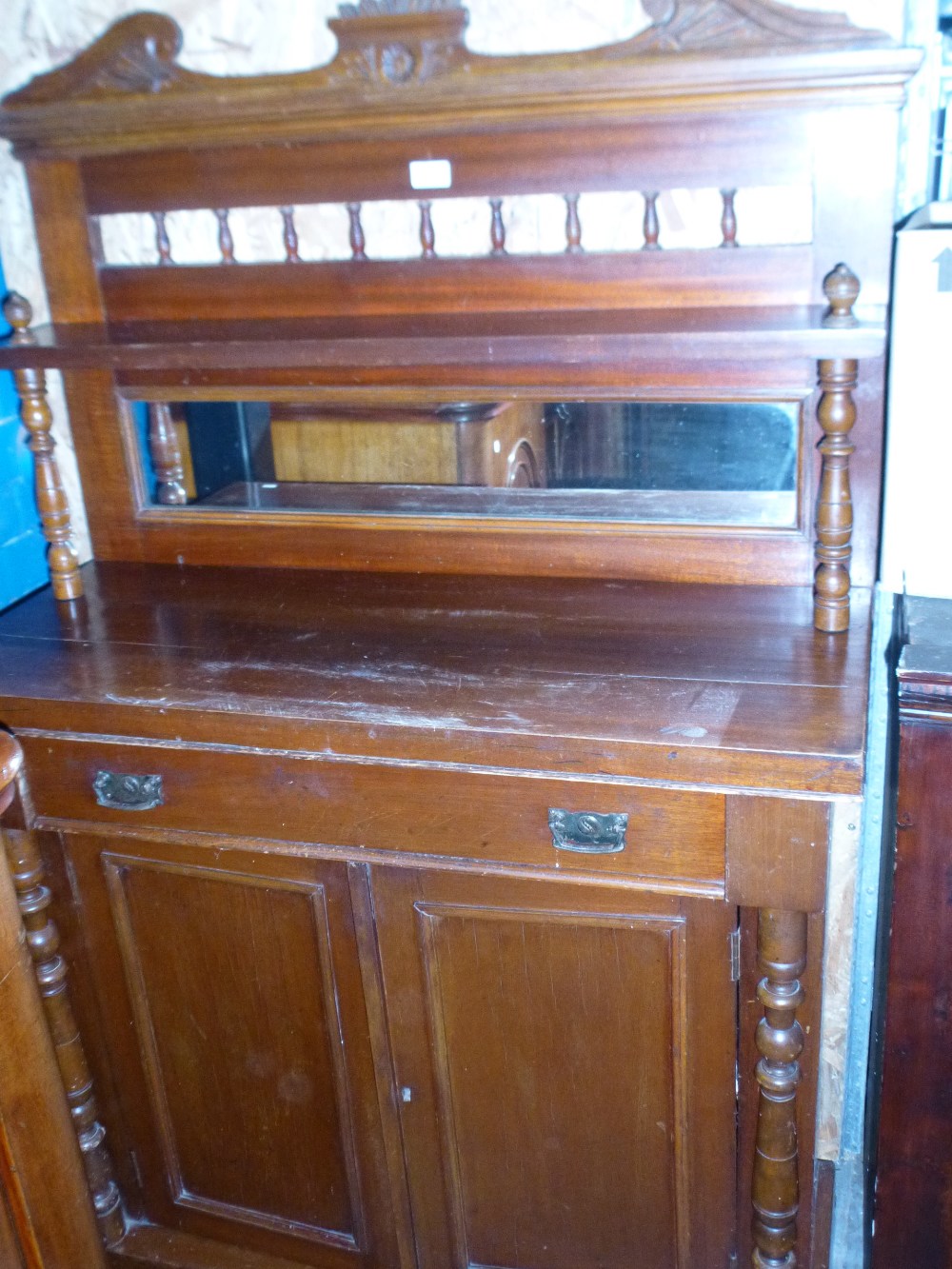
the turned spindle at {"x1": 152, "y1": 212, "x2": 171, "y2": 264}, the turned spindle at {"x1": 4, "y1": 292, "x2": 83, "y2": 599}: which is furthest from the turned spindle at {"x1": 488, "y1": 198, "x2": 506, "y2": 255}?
the turned spindle at {"x1": 4, "y1": 292, "x2": 83, "y2": 599}

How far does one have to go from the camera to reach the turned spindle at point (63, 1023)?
1632mm

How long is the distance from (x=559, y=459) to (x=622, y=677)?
42 centimetres

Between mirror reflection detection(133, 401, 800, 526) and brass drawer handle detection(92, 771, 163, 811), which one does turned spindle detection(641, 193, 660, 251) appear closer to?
mirror reflection detection(133, 401, 800, 526)

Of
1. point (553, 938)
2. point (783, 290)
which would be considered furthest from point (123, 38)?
point (553, 938)

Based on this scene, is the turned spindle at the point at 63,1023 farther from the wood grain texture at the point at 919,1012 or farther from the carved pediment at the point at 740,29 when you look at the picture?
the carved pediment at the point at 740,29

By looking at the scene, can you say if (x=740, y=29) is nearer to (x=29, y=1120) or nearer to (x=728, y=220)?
(x=728, y=220)

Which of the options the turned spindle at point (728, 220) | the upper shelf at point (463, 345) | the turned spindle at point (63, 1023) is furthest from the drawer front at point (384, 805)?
the turned spindle at point (728, 220)

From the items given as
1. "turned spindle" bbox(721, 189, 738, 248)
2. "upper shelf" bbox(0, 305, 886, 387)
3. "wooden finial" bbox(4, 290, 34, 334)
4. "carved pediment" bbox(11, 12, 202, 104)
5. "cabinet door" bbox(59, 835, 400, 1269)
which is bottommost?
"cabinet door" bbox(59, 835, 400, 1269)

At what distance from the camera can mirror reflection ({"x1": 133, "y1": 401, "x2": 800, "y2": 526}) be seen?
5.46ft

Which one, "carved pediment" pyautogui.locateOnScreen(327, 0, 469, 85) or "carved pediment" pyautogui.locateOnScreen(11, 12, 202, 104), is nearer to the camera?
"carved pediment" pyautogui.locateOnScreen(327, 0, 469, 85)

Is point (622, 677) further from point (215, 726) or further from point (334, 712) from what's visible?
point (215, 726)

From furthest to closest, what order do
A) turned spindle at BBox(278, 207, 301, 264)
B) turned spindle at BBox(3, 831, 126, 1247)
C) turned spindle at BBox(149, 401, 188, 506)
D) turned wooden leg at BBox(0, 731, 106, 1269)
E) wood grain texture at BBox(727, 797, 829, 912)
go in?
1. turned spindle at BBox(149, 401, 188, 506)
2. turned spindle at BBox(278, 207, 301, 264)
3. turned spindle at BBox(3, 831, 126, 1247)
4. wood grain texture at BBox(727, 797, 829, 912)
5. turned wooden leg at BBox(0, 731, 106, 1269)

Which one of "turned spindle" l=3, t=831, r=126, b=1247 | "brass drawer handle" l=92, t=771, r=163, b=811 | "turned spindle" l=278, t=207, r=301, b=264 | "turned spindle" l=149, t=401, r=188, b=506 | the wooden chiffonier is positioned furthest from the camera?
"turned spindle" l=149, t=401, r=188, b=506

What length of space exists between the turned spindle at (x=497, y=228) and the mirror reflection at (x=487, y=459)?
0.70 feet
